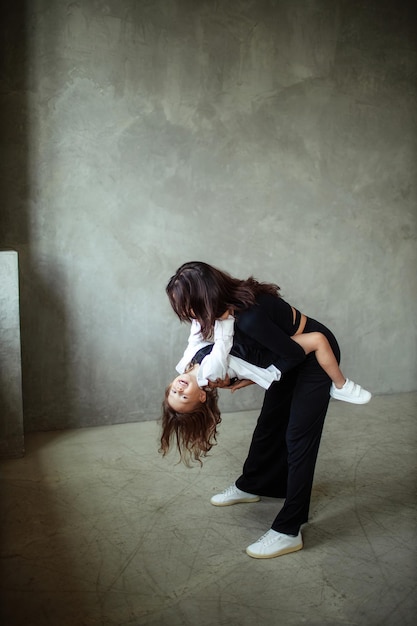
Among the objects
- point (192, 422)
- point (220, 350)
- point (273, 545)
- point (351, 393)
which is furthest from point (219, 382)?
point (273, 545)

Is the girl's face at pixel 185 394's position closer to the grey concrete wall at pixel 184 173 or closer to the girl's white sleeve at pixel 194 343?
the girl's white sleeve at pixel 194 343

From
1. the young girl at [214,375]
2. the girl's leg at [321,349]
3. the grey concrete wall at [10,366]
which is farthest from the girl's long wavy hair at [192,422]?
the grey concrete wall at [10,366]

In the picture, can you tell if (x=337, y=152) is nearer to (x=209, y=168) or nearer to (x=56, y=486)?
(x=209, y=168)

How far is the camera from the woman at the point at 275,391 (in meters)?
2.62

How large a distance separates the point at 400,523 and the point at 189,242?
2.24 meters

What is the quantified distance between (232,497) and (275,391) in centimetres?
65

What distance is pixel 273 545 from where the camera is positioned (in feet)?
9.46

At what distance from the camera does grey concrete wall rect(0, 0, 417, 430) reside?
159 inches

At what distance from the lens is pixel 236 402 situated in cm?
479

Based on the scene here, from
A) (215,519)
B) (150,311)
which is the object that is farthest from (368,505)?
(150,311)

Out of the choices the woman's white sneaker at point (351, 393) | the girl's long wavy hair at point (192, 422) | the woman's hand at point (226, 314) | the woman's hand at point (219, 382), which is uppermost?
the woman's hand at point (226, 314)

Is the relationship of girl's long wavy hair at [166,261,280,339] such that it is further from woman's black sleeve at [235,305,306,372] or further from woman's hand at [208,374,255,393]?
woman's hand at [208,374,255,393]

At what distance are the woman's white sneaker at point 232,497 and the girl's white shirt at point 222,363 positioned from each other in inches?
33.9

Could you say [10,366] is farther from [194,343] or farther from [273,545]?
[273,545]
